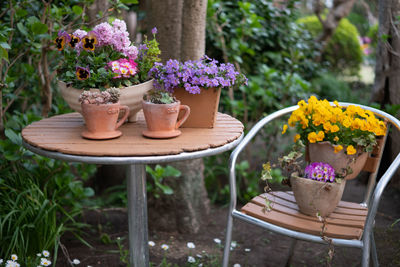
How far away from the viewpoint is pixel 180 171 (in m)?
2.62

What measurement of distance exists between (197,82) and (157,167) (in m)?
0.89

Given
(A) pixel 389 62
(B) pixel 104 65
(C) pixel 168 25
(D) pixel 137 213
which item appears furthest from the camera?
(A) pixel 389 62

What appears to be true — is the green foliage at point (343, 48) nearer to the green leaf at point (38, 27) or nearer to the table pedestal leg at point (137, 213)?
the green leaf at point (38, 27)

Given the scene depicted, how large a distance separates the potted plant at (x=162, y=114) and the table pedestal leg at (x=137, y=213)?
218 mm

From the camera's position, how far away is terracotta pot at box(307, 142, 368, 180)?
5.79 ft

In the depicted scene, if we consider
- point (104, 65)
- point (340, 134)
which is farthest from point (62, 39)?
point (340, 134)

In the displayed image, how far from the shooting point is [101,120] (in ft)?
4.89

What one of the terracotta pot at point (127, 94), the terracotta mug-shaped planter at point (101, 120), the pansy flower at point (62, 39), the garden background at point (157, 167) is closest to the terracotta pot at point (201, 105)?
the terracotta pot at point (127, 94)

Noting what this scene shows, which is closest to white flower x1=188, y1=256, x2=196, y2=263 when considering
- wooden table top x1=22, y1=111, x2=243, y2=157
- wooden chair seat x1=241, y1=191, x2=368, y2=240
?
wooden chair seat x1=241, y1=191, x2=368, y2=240

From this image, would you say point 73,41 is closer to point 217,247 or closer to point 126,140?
point 126,140

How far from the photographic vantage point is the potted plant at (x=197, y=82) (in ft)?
5.24

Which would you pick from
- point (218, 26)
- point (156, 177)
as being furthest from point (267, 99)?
point (156, 177)

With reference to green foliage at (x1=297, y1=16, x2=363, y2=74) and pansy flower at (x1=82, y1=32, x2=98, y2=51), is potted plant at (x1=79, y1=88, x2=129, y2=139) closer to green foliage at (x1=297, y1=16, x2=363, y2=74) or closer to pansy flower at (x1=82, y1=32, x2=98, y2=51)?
pansy flower at (x1=82, y1=32, x2=98, y2=51)

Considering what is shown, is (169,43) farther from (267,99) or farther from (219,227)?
(219,227)
